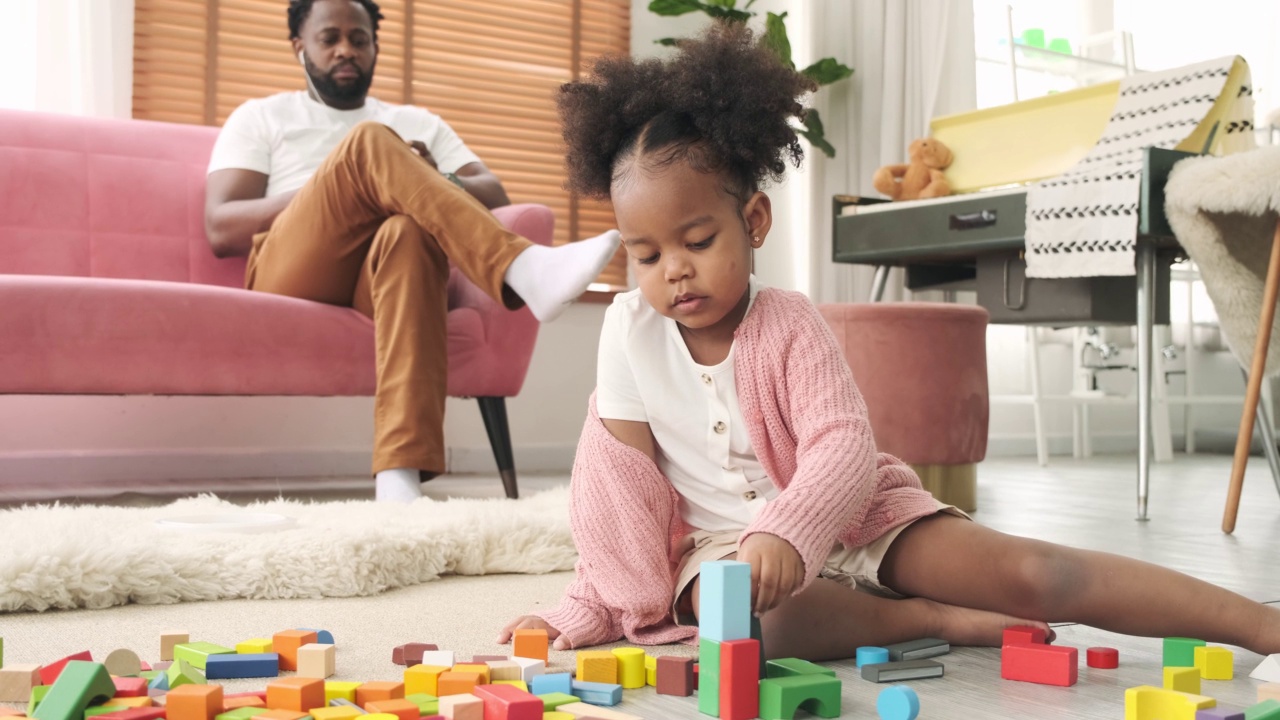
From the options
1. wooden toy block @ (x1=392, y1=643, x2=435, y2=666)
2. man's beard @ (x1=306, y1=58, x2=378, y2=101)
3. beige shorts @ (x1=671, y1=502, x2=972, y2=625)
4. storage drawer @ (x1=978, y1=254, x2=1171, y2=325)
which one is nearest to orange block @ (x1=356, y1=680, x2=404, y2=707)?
wooden toy block @ (x1=392, y1=643, x2=435, y2=666)

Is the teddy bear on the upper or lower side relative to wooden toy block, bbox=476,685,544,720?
upper

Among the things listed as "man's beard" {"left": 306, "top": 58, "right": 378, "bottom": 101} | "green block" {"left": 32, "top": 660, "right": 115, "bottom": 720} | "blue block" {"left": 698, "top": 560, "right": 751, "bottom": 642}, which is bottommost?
"green block" {"left": 32, "top": 660, "right": 115, "bottom": 720}

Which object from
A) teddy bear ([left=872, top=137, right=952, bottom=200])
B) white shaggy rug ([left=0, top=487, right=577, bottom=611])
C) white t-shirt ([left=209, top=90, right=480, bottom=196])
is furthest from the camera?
teddy bear ([left=872, top=137, right=952, bottom=200])

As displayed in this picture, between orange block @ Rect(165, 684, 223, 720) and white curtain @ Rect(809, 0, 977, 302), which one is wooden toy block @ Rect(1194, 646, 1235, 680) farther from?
white curtain @ Rect(809, 0, 977, 302)

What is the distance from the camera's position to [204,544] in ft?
4.54

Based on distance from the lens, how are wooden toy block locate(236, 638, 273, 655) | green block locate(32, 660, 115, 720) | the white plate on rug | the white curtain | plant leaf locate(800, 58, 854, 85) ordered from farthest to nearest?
the white curtain → plant leaf locate(800, 58, 854, 85) → the white plate on rug → wooden toy block locate(236, 638, 273, 655) → green block locate(32, 660, 115, 720)

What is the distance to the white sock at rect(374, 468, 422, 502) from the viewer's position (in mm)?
1979

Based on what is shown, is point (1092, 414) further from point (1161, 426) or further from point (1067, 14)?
point (1067, 14)

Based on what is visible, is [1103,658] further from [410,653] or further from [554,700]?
[410,653]

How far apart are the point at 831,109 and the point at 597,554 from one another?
3081 millimetres

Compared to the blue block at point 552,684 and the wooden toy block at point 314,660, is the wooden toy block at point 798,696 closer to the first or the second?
the blue block at point 552,684

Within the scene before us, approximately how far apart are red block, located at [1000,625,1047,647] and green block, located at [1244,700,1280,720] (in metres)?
0.25

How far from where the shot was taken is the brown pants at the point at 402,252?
2.04 meters

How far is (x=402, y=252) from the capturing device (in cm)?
211
